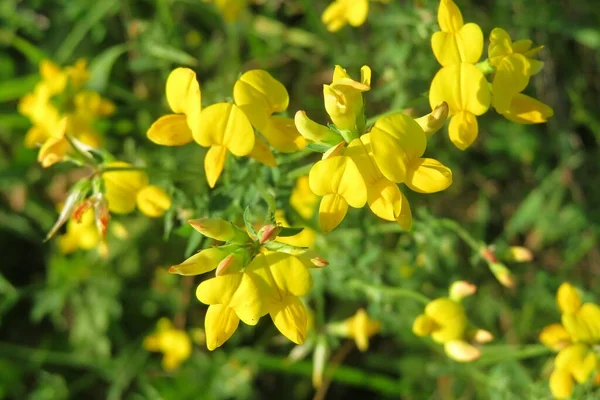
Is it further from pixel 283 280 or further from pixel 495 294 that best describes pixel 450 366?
pixel 283 280

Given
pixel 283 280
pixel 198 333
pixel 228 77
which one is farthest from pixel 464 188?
pixel 283 280

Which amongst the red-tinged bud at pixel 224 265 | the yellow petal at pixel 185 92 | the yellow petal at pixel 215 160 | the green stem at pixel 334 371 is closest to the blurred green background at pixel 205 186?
the green stem at pixel 334 371

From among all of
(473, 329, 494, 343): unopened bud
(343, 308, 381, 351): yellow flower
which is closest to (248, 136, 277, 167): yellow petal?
(473, 329, 494, 343): unopened bud

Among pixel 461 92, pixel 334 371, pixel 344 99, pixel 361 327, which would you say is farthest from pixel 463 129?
pixel 334 371

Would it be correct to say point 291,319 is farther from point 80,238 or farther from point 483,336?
point 80,238

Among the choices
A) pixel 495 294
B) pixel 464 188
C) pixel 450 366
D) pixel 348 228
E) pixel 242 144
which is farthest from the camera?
pixel 464 188

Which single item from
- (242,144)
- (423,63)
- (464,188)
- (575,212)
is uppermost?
(242,144)

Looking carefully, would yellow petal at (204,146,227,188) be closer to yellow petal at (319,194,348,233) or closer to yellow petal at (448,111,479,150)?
yellow petal at (319,194,348,233)
